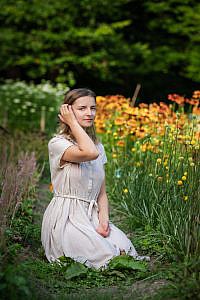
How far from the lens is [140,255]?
4426 millimetres

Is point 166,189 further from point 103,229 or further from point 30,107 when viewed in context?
point 30,107

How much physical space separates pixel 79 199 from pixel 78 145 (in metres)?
0.40

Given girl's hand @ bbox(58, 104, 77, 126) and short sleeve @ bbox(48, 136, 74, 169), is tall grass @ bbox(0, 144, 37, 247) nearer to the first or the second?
short sleeve @ bbox(48, 136, 74, 169)

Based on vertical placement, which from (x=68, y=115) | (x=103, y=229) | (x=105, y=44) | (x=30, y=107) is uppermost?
(x=105, y=44)

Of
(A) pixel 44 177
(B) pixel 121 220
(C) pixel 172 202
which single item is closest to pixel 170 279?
(C) pixel 172 202

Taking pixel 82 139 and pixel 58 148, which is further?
pixel 58 148

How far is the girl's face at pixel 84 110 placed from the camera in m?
4.16

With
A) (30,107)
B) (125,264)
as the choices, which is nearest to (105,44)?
(30,107)

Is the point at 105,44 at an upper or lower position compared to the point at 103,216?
upper

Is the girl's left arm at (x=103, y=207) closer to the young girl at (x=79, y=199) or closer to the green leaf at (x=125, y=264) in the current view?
the young girl at (x=79, y=199)

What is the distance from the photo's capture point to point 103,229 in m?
4.14

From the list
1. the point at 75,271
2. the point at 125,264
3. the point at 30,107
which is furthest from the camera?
the point at 30,107

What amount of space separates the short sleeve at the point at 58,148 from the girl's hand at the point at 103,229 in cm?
48

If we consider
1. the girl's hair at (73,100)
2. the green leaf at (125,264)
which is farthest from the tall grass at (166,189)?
the girl's hair at (73,100)
